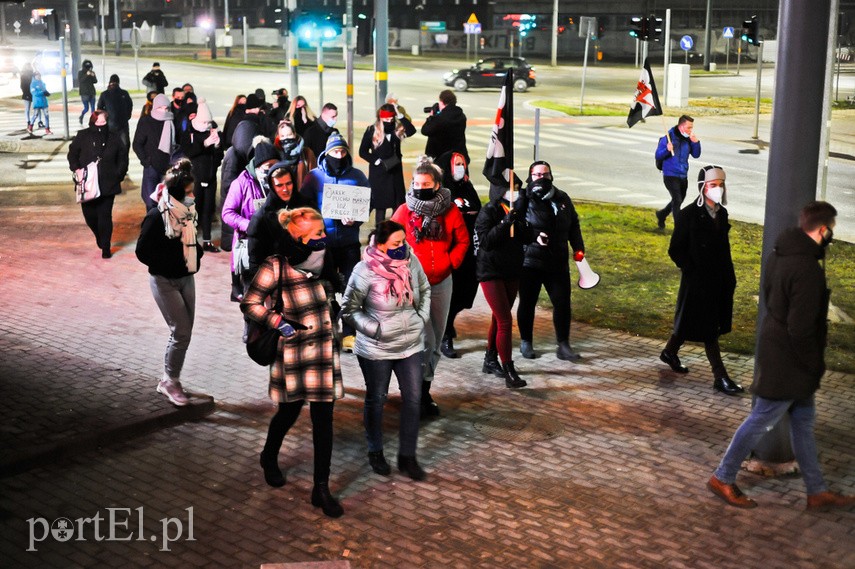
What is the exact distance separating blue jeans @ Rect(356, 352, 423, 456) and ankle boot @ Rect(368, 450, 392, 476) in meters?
0.13

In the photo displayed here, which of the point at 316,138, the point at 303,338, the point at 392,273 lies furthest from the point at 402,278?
the point at 316,138

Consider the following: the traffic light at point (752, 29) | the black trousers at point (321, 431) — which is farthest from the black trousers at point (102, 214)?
the traffic light at point (752, 29)

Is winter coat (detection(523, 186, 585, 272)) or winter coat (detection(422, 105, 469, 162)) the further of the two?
winter coat (detection(422, 105, 469, 162))

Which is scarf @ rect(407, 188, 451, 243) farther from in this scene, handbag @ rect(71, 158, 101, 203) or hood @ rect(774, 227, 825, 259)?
handbag @ rect(71, 158, 101, 203)

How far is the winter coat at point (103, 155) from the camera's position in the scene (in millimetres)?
14289

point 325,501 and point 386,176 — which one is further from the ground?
point 386,176

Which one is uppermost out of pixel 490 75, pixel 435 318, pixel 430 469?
pixel 490 75

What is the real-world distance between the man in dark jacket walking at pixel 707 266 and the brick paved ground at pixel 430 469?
1.36 ft

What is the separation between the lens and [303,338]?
723cm

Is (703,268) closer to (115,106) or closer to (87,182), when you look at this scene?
(87,182)

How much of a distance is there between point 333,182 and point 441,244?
80.0 inches

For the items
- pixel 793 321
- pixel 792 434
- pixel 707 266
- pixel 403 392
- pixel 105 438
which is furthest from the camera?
pixel 707 266

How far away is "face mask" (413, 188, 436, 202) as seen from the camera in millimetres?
8859

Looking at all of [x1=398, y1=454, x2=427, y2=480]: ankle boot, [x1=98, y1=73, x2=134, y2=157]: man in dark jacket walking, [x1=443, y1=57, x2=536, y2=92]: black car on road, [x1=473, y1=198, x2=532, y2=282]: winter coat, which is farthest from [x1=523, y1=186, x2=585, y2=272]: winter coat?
[x1=443, y1=57, x2=536, y2=92]: black car on road
